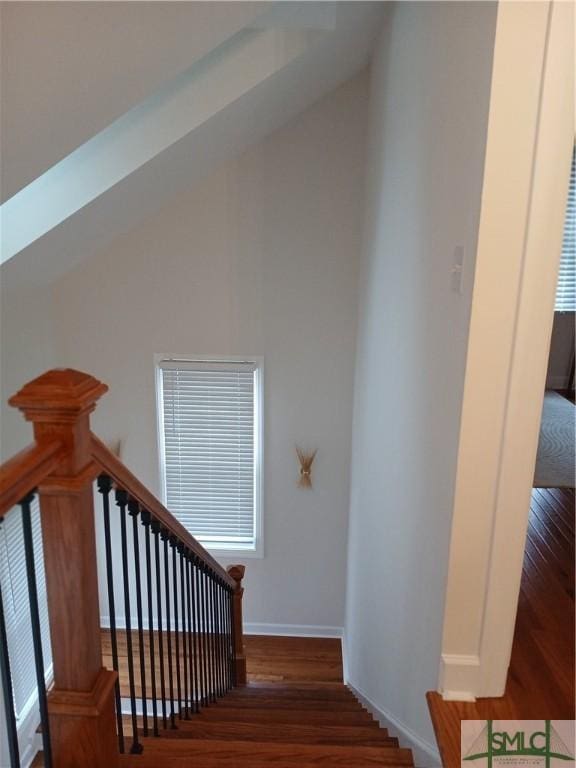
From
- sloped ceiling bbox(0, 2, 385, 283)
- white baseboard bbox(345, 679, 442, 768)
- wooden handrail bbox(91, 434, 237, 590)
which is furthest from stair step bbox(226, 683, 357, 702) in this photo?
sloped ceiling bbox(0, 2, 385, 283)

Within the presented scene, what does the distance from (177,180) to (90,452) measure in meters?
3.04

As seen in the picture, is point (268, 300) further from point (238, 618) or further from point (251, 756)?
point (251, 756)

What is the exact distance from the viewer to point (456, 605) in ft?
5.59

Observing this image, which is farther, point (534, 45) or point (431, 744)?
point (431, 744)

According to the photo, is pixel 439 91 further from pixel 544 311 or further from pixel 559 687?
pixel 559 687

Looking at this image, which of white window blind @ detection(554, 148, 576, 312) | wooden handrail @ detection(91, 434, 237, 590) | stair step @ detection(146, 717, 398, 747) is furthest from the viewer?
white window blind @ detection(554, 148, 576, 312)

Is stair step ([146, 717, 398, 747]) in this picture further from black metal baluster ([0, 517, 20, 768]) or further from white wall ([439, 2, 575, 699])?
black metal baluster ([0, 517, 20, 768])

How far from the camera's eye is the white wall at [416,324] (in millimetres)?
1622

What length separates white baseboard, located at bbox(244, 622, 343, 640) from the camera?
5.08 meters

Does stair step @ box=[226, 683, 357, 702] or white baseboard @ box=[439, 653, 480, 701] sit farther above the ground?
white baseboard @ box=[439, 653, 480, 701]

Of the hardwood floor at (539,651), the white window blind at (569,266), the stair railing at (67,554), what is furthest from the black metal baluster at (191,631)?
the white window blind at (569,266)

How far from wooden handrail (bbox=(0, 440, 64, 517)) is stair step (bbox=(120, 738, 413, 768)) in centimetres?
87

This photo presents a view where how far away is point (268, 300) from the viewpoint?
440 cm

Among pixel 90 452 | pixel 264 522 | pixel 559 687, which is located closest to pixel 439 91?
pixel 90 452
